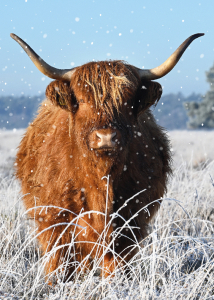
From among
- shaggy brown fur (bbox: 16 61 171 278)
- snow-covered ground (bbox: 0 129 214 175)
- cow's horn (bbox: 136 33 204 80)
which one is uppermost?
cow's horn (bbox: 136 33 204 80)

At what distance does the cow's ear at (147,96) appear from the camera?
3383 mm

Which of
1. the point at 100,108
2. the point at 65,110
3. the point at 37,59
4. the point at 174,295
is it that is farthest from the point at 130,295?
the point at 37,59

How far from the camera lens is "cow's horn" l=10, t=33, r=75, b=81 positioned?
3.06 m

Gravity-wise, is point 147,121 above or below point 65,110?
below

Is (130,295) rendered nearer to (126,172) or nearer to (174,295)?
(174,295)

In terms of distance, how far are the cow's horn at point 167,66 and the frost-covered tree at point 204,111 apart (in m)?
35.3

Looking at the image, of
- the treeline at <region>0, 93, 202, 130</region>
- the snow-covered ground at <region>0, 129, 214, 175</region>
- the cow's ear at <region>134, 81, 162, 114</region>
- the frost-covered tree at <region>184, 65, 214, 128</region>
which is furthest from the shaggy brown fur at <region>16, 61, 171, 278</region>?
the treeline at <region>0, 93, 202, 130</region>

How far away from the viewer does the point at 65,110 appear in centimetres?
332

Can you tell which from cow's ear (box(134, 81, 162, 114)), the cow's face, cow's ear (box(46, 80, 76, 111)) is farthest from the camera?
cow's ear (box(134, 81, 162, 114))

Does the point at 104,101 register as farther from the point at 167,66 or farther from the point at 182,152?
the point at 182,152

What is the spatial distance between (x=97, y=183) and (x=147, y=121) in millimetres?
1220

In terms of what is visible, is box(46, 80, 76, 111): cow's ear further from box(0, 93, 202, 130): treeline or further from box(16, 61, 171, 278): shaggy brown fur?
box(0, 93, 202, 130): treeline

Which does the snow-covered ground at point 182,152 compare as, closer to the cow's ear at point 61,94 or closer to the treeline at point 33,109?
the cow's ear at point 61,94

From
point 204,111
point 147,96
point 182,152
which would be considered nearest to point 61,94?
point 147,96
